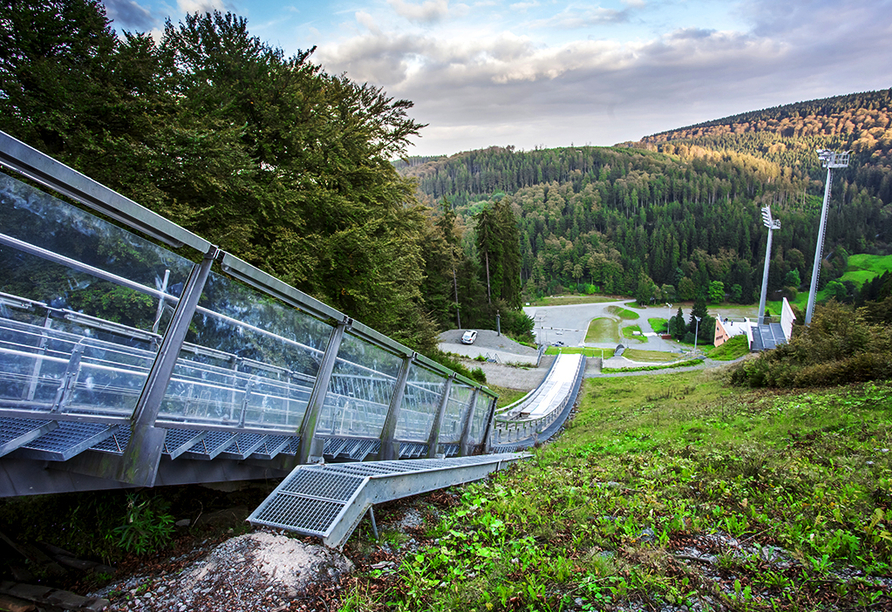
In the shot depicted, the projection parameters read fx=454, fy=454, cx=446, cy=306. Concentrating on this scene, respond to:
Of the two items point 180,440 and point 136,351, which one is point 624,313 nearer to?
point 180,440

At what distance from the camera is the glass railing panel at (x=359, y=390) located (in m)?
4.93

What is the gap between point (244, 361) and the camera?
4.04 meters

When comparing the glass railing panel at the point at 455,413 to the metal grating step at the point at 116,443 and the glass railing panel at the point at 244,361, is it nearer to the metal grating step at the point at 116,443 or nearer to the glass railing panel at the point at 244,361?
the glass railing panel at the point at 244,361

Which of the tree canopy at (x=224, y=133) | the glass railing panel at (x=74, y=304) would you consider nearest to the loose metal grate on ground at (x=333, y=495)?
the glass railing panel at (x=74, y=304)

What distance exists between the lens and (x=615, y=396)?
87.7ft

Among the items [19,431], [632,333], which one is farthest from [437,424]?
[632,333]

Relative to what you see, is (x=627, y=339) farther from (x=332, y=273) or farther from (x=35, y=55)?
(x=35, y=55)

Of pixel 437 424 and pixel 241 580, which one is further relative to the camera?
pixel 437 424

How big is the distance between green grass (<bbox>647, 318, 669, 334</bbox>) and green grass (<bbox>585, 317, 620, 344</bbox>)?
8.36m

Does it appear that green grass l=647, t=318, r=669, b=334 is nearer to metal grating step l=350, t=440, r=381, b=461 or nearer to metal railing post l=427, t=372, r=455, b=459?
metal railing post l=427, t=372, r=455, b=459

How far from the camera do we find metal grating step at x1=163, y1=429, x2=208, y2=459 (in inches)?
135

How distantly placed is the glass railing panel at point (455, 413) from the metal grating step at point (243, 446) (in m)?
3.89

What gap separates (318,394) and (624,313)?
377 ft

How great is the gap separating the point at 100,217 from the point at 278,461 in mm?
2883
